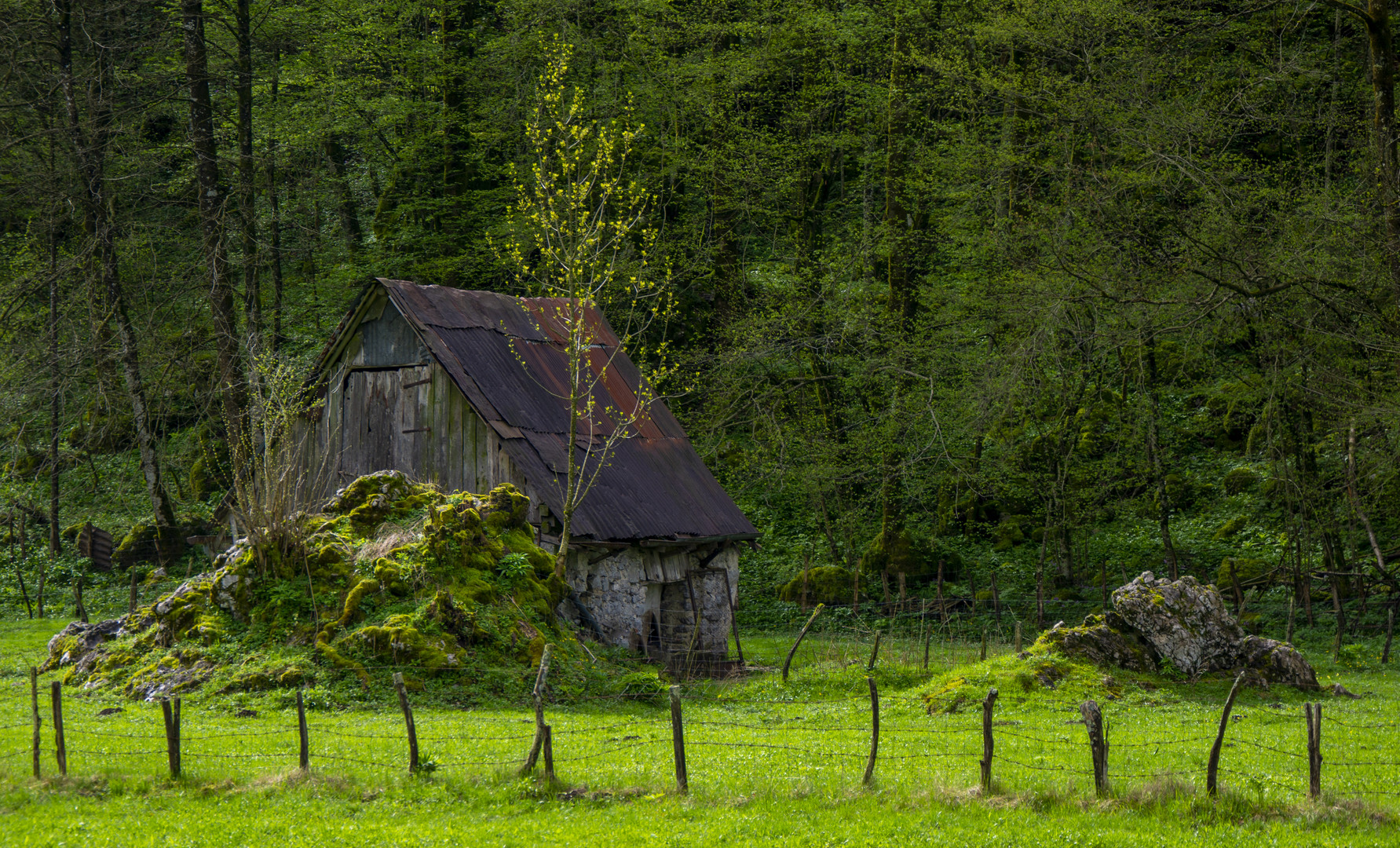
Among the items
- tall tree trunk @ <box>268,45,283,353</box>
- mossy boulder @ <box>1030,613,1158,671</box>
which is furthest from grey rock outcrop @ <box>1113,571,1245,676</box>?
tall tree trunk @ <box>268,45,283,353</box>

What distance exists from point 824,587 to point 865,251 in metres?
9.01

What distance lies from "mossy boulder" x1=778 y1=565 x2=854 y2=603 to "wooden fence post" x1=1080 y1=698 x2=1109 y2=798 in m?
16.6

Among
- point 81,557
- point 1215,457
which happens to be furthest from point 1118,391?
point 81,557

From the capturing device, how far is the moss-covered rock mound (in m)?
15.6

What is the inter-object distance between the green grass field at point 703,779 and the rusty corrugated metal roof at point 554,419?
204 inches

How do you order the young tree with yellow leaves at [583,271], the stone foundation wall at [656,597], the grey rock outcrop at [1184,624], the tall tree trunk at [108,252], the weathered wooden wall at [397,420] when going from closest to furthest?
the grey rock outcrop at [1184,624], the young tree with yellow leaves at [583,271], the stone foundation wall at [656,597], the weathered wooden wall at [397,420], the tall tree trunk at [108,252]

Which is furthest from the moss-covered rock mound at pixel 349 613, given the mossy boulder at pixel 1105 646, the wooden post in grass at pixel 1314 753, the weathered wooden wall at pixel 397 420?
the wooden post in grass at pixel 1314 753

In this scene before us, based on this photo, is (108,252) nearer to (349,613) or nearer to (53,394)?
(53,394)

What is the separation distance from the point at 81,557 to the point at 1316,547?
30699 mm

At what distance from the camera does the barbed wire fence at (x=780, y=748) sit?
35.8 ft

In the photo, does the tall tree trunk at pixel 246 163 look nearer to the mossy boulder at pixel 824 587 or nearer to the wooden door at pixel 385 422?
the wooden door at pixel 385 422

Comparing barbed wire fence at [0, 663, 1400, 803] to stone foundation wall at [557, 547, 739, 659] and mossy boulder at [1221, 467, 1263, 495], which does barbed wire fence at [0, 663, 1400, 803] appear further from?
mossy boulder at [1221, 467, 1263, 495]

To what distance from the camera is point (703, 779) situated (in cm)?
1127

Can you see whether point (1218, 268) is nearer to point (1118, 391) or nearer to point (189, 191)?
point (1118, 391)
